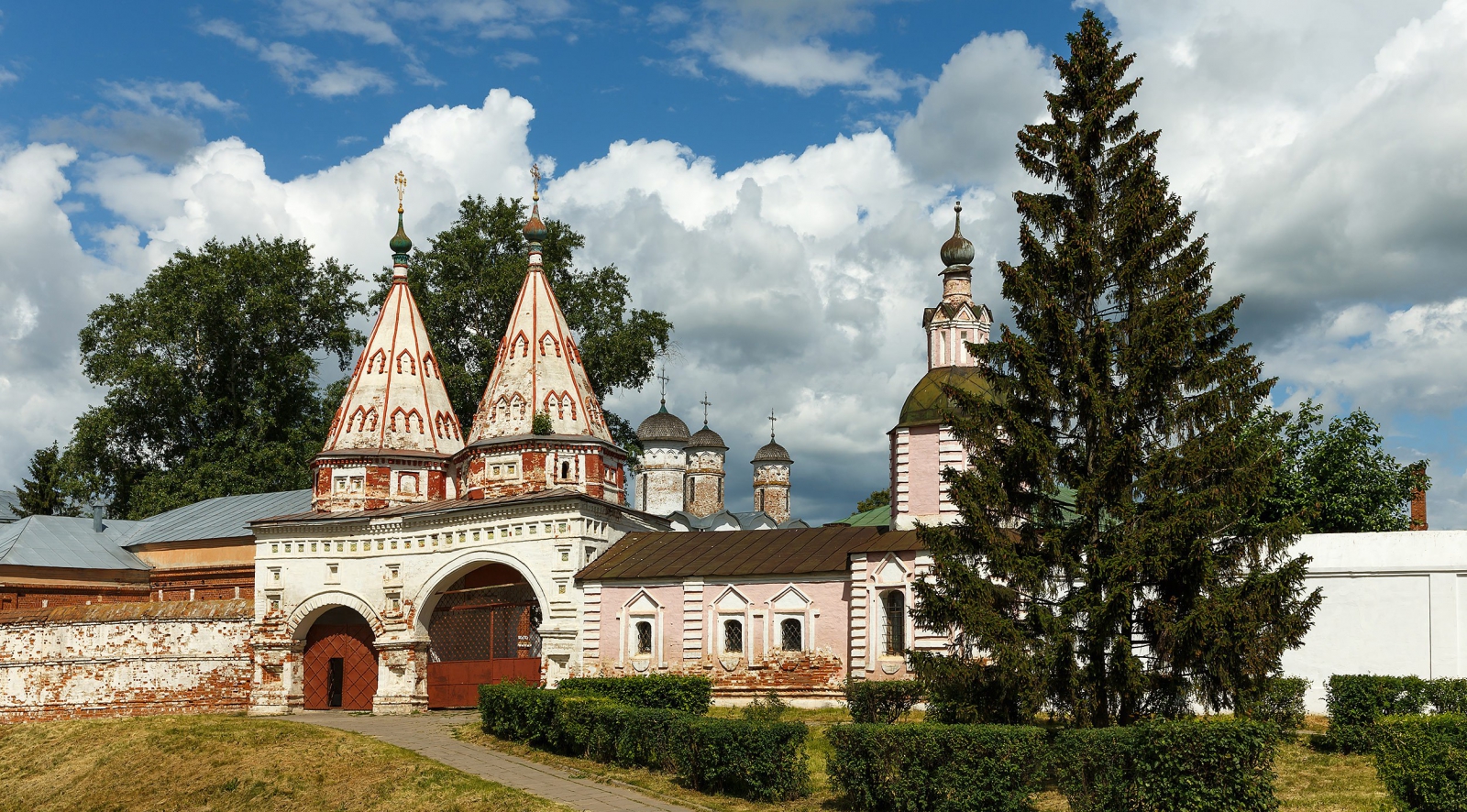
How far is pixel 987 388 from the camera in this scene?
74.1 feet

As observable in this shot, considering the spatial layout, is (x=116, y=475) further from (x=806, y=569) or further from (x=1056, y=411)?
(x=1056, y=411)

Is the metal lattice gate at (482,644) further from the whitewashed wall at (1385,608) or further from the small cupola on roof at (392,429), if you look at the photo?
the whitewashed wall at (1385,608)

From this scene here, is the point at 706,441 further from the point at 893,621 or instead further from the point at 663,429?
the point at 893,621

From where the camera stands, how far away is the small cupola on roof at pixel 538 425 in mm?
27391

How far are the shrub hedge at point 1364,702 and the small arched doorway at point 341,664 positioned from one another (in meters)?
19.2

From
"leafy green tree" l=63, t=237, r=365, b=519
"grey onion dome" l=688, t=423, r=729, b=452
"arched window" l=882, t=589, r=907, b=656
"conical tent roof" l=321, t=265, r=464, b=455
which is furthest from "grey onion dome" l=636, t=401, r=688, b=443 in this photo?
"arched window" l=882, t=589, r=907, b=656

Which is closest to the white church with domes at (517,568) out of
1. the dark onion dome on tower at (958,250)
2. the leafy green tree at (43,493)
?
the dark onion dome on tower at (958,250)

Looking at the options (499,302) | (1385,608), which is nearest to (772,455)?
(499,302)

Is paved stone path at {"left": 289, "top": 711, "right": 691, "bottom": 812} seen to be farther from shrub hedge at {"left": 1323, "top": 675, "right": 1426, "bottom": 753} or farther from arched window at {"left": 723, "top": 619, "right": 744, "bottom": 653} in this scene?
shrub hedge at {"left": 1323, "top": 675, "right": 1426, "bottom": 753}

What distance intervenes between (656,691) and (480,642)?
8692 mm

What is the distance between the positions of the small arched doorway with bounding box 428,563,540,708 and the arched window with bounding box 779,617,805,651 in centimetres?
515

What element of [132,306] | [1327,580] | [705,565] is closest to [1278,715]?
[1327,580]

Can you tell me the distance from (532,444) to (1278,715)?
16463 millimetres

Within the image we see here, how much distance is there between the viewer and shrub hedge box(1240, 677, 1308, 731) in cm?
1397
